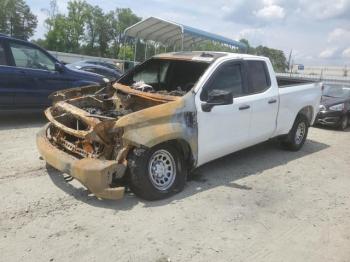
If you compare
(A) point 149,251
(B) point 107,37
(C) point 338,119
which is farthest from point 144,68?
(B) point 107,37

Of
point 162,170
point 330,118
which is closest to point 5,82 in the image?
point 162,170

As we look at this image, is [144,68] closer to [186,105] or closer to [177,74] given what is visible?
[177,74]

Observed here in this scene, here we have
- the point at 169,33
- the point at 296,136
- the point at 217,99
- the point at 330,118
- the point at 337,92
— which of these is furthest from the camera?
the point at 169,33

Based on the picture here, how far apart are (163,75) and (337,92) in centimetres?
868

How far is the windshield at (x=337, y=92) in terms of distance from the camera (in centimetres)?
1334

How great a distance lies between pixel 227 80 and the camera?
20.0 feet

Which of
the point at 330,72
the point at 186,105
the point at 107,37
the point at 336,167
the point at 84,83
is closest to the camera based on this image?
the point at 186,105

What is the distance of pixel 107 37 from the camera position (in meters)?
97.6

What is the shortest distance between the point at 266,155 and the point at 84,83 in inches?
177

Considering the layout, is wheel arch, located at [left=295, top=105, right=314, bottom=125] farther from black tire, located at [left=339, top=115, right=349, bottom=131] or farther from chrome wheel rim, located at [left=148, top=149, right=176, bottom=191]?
black tire, located at [left=339, top=115, right=349, bottom=131]

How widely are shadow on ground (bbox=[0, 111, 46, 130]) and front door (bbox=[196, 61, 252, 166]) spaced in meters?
4.68

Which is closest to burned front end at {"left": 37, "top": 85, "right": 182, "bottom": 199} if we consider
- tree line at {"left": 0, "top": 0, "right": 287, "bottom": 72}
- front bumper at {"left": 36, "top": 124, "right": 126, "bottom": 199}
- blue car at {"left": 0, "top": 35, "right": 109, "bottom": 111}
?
front bumper at {"left": 36, "top": 124, "right": 126, "bottom": 199}

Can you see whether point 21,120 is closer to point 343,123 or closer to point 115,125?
point 115,125

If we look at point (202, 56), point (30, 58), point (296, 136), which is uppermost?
point (202, 56)
